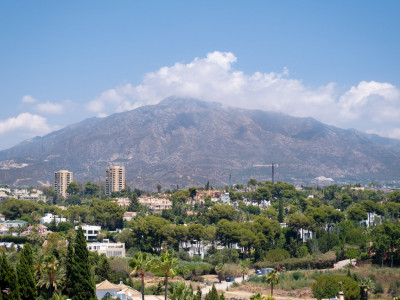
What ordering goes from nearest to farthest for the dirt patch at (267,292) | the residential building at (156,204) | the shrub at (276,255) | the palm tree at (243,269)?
1. the dirt patch at (267,292)
2. the palm tree at (243,269)
3. the shrub at (276,255)
4. the residential building at (156,204)

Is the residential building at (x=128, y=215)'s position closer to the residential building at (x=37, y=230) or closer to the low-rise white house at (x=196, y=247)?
the residential building at (x=37, y=230)

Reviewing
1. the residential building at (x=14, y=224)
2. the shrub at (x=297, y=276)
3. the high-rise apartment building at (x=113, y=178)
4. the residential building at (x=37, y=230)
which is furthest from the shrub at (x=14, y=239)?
the high-rise apartment building at (x=113, y=178)

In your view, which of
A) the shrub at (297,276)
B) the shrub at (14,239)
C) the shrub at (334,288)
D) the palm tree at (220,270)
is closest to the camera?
the shrub at (334,288)

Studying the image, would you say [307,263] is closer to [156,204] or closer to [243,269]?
[243,269]

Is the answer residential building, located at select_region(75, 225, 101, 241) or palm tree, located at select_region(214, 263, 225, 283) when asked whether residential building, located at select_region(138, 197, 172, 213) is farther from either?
palm tree, located at select_region(214, 263, 225, 283)

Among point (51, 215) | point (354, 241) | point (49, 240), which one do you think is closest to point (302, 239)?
point (354, 241)

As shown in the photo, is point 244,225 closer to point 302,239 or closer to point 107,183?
point 302,239
